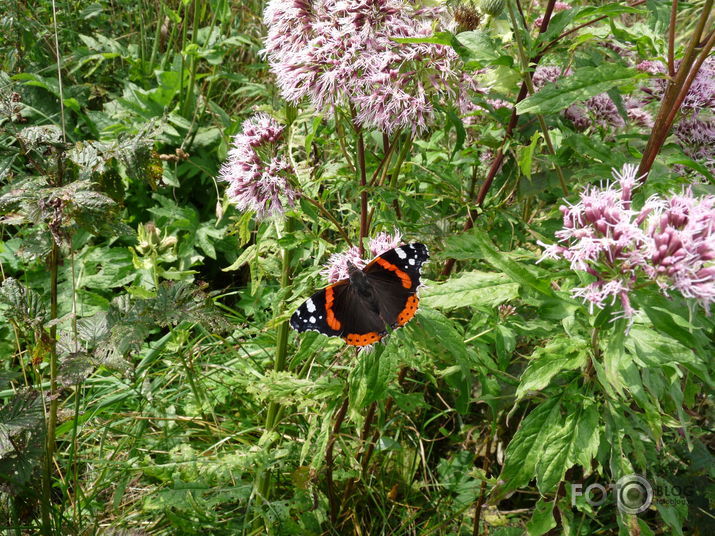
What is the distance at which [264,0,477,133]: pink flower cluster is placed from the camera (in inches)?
77.1

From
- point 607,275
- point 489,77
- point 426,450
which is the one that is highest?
point 489,77

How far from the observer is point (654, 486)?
84.1 inches

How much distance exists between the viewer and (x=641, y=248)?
4.55 feet

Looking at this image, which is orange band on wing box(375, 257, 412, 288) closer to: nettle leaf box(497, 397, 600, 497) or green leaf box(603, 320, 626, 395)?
nettle leaf box(497, 397, 600, 497)

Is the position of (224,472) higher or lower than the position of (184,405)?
higher

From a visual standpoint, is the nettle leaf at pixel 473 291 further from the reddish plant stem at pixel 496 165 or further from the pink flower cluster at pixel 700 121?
the pink flower cluster at pixel 700 121

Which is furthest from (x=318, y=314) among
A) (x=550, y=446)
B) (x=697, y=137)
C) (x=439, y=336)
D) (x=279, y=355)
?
(x=697, y=137)

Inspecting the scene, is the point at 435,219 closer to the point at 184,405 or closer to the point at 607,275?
the point at 607,275

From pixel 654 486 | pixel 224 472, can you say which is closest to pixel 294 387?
pixel 224 472

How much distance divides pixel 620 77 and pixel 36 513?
2.41 meters

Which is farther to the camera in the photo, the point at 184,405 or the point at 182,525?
the point at 184,405

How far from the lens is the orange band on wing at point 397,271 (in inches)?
72.9

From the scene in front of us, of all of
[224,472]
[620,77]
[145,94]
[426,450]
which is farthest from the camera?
[145,94]

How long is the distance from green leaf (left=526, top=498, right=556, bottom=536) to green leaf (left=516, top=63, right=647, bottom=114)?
1.24 meters
